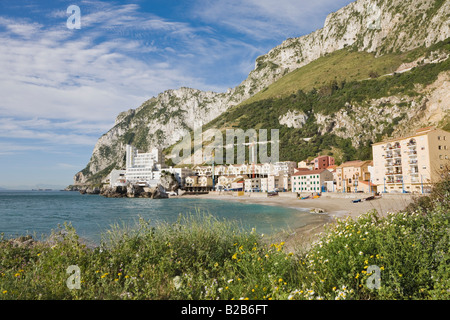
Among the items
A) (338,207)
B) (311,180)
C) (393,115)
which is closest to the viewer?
(338,207)

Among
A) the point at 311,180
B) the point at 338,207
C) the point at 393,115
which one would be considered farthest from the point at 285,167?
the point at 338,207

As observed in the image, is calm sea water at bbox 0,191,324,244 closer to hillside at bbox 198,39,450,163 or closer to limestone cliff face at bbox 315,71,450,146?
limestone cliff face at bbox 315,71,450,146

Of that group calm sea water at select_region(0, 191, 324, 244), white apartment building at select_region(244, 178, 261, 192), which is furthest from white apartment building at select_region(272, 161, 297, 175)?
calm sea water at select_region(0, 191, 324, 244)

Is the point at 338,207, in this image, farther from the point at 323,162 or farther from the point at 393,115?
the point at 393,115

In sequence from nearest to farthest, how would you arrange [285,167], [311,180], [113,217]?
[113,217] < [311,180] < [285,167]

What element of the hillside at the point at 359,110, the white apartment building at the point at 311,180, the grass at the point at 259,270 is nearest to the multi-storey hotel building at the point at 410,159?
the white apartment building at the point at 311,180

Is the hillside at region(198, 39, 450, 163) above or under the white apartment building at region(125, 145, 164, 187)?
above

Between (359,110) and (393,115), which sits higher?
(359,110)

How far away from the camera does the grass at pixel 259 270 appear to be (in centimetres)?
405

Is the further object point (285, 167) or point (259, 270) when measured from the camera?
point (285, 167)

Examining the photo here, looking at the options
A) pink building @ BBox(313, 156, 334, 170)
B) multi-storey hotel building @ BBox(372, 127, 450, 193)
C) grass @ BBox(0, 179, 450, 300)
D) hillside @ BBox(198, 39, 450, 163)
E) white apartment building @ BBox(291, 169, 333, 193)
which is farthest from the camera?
pink building @ BBox(313, 156, 334, 170)

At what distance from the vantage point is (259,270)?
4773mm

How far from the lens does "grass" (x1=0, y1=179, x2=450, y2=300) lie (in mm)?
4051
